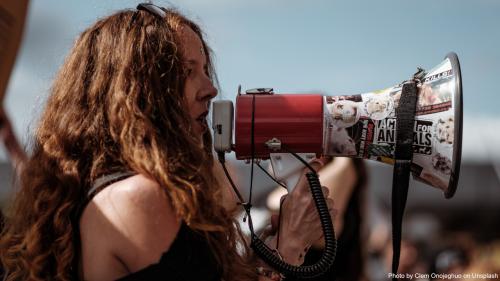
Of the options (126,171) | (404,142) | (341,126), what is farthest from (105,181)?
(404,142)

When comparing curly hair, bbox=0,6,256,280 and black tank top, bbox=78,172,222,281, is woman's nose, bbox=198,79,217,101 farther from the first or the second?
black tank top, bbox=78,172,222,281

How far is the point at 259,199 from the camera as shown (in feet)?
18.8

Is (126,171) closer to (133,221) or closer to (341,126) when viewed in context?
(133,221)

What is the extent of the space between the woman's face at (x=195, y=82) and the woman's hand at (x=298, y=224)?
1.24 feet

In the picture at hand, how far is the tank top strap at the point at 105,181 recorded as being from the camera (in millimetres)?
1764

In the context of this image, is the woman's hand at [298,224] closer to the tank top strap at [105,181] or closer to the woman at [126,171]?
the woman at [126,171]

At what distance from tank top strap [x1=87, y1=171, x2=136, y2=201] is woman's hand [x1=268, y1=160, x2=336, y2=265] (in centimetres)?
68

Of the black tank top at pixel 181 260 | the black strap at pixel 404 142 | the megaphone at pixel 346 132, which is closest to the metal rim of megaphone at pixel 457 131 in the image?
the megaphone at pixel 346 132

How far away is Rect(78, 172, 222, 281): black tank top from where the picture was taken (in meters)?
1.74

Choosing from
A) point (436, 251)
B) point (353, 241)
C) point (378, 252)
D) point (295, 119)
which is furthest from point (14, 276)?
point (436, 251)

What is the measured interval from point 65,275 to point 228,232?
44 cm

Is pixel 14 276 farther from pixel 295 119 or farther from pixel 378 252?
pixel 378 252

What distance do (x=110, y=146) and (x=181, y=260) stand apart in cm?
34

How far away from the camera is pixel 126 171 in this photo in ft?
5.91
